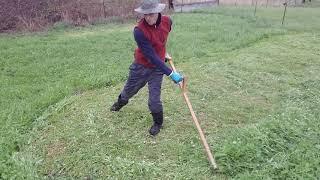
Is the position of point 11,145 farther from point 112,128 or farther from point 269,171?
point 269,171

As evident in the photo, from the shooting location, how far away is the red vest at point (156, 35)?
445cm

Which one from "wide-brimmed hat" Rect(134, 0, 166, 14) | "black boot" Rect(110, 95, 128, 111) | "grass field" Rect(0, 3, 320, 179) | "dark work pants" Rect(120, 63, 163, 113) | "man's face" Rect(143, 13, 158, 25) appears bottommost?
"grass field" Rect(0, 3, 320, 179)

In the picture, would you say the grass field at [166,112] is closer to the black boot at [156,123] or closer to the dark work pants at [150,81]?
the black boot at [156,123]

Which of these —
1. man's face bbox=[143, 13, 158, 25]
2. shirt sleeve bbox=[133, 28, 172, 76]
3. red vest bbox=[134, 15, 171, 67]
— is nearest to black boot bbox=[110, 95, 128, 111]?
red vest bbox=[134, 15, 171, 67]

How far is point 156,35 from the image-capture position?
4.50m

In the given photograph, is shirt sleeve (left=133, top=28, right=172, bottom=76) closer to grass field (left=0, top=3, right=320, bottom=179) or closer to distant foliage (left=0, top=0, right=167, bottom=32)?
grass field (left=0, top=3, right=320, bottom=179)

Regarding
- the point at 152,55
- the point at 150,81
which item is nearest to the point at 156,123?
the point at 150,81

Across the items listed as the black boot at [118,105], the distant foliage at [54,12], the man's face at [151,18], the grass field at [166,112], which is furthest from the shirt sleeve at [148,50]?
the distant foliage at [54,12]

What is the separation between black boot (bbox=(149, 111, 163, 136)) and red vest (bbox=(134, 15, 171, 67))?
57 centimetres

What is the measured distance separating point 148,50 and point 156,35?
19cm

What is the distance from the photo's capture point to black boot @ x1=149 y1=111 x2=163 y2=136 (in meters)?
4.84

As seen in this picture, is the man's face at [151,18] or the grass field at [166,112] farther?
the man's face at [151,18]

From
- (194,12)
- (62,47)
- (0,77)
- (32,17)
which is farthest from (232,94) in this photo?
(194,12)

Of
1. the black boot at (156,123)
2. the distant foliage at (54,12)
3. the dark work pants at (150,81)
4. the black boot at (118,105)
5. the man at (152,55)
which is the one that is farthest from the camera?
the distant foliage at (54,12)
